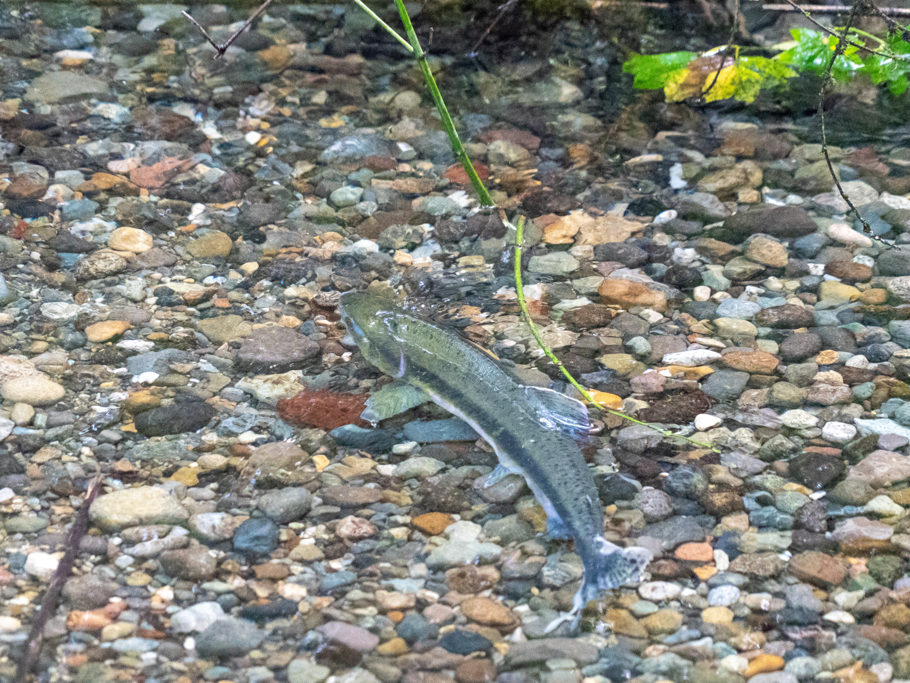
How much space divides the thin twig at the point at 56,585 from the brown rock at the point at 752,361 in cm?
227

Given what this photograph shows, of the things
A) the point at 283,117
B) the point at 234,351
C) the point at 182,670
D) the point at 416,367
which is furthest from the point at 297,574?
the point at 283,117

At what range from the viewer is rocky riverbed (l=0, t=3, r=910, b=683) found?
2.57 metres

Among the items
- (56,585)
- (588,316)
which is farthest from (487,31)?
(56,585)

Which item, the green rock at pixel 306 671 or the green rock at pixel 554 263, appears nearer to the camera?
the green rock at pixel 306 671

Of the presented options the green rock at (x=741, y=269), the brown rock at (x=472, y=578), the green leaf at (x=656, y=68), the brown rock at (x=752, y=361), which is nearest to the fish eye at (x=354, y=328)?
the brown rock at (x=472, y=578)

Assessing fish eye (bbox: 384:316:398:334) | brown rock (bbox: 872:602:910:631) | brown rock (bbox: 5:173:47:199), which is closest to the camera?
→ brown rock (bbox: 872:602:910:631)

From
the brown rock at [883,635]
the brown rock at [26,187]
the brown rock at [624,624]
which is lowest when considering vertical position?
the brown rock at [624,624]

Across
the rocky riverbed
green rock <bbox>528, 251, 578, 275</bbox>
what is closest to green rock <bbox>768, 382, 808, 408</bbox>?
the rocky riverbed

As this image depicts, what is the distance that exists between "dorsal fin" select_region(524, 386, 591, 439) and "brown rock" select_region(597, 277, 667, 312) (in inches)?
28.7

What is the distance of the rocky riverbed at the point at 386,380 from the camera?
2.57m

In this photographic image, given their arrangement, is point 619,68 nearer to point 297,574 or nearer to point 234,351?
point 234,351

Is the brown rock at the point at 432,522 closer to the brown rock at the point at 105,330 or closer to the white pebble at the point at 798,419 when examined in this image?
the white pebble at the point at 798,419

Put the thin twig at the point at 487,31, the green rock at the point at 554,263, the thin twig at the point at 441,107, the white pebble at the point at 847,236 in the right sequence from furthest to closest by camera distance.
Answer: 1. the thin twig at the point at 487,31
2. the white pebble at the point at 847,236
3. the green rock at the point at 554,263
4. the thin twig at the point at 441,107

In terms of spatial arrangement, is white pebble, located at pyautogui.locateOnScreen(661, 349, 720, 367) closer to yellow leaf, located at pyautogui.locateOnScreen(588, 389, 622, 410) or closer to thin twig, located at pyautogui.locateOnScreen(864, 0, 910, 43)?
yellow leaf, located at pyautogui.locateOnScreen(588, 389, 622, 410)
